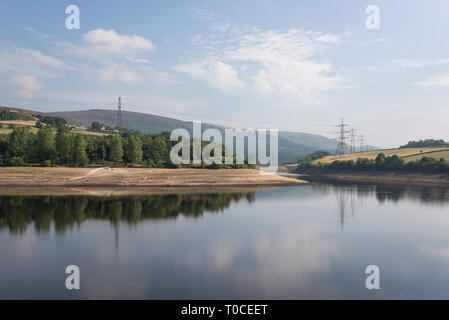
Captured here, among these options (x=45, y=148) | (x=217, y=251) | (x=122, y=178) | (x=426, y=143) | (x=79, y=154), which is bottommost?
(x=217, y=251)

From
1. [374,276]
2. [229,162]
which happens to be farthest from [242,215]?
[229,162]

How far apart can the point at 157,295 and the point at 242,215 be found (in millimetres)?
23099

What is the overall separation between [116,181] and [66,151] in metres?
18.8

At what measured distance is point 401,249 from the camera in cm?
2352

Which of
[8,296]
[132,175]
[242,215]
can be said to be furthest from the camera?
[132,175]

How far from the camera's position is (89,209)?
1497 inches

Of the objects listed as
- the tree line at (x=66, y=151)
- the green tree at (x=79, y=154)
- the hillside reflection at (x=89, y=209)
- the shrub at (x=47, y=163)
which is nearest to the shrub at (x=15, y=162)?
the tree line at (x=66, y=151)

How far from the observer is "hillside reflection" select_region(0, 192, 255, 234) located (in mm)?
30672

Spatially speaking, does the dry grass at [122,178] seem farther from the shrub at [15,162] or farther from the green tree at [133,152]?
the green tree at [133,152]

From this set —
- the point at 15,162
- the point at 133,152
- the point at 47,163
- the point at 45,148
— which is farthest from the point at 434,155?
the point at 15,162

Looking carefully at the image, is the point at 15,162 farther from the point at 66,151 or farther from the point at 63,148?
the point at 66,151
